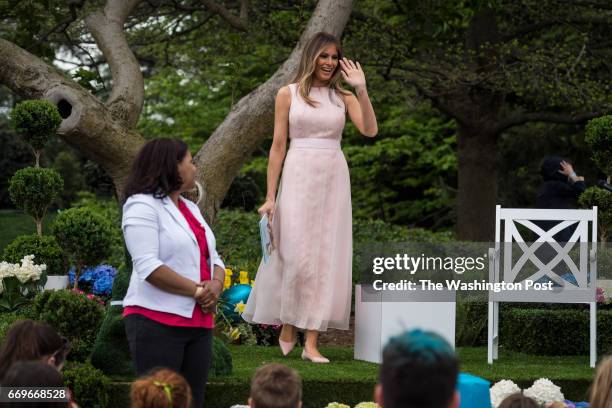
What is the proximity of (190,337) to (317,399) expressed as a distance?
1760mm

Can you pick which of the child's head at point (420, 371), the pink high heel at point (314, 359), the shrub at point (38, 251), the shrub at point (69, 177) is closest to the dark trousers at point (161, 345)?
the child's head at point (420, 371)

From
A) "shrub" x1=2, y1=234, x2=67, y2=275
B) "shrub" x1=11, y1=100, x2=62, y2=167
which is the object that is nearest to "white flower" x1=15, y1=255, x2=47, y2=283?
"shrub" x1=2, y1=234, x2=67, y2=275

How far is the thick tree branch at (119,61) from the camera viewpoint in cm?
1016

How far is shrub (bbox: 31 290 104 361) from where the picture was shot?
244 inches

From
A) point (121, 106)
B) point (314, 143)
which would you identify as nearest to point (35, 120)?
point (314, 143)

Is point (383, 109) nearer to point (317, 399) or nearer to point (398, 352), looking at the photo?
point (317, 399)

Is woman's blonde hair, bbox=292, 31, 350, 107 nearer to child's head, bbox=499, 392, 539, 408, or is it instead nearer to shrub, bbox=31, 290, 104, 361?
shrub, bbox=31, 290, 104, 361

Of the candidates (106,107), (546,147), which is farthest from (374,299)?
(546,147)

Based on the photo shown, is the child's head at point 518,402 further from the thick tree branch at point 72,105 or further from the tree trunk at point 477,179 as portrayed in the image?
the tree trunk at point 477,179

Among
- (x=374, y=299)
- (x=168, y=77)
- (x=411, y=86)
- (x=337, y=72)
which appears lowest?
(x=374, y=299)

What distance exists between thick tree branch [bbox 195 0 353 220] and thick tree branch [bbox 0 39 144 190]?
27.8 inches

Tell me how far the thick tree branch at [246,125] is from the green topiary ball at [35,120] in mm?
2348

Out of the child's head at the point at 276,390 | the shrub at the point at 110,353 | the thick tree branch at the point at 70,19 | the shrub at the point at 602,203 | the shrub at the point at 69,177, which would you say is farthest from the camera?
the shrub at the point at 69,177

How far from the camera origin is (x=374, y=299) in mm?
7203
